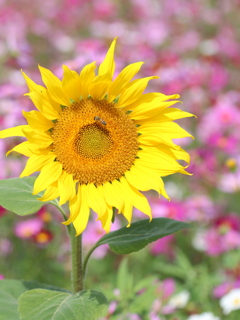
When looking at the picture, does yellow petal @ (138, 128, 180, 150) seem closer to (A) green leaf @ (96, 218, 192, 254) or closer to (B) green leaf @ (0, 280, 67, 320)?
(A) green leaf @ (96, 218, 192, 254)

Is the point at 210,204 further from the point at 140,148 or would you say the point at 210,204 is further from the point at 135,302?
the point at 140,148

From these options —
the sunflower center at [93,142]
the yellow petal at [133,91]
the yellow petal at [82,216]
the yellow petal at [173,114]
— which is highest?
the yellow petal at [133,91]

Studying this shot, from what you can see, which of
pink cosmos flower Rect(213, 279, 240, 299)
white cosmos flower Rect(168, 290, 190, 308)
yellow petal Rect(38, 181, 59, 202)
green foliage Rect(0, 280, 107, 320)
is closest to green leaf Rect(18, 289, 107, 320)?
green foliage Rect(0, 280, 107, 320)

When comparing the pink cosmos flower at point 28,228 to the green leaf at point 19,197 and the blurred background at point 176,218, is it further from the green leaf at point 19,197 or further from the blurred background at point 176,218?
the green leaf at point 19,197

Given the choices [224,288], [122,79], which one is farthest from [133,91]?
[224,288]

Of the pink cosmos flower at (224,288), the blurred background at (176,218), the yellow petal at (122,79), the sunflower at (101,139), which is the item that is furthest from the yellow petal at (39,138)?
the pink cosmos flower at (224,288)
